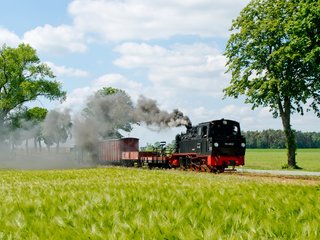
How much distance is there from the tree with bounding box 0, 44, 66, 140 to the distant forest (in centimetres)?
9989

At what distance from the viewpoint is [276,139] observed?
158m

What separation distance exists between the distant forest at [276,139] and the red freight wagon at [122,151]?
112m

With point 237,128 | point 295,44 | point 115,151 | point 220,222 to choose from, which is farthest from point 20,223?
point 115,151

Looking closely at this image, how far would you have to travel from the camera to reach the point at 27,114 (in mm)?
72062

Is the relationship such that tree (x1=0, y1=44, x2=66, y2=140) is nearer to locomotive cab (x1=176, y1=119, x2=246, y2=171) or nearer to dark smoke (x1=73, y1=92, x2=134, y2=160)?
dark smoke (x1=73, y1=92, x2=134, y2=160)

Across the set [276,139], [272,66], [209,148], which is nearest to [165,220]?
[209,148]

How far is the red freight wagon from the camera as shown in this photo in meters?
46.8

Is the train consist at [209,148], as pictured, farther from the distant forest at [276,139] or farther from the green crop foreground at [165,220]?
the distant forest at [276,139]

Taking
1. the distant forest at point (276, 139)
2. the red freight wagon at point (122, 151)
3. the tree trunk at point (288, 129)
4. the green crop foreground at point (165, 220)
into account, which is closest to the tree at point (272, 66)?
the tree trunk at point (288, 129)

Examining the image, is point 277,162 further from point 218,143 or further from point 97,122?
point 218,143

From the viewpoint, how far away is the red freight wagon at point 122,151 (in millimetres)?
46750

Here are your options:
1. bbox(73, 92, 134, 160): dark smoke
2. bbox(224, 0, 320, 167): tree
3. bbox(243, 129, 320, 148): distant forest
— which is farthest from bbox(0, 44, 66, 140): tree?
bbox(243, 129, 320, 148): distant forest

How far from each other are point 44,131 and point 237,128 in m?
45.5

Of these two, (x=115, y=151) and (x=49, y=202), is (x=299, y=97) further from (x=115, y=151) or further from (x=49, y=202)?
(x=49, y=202)
